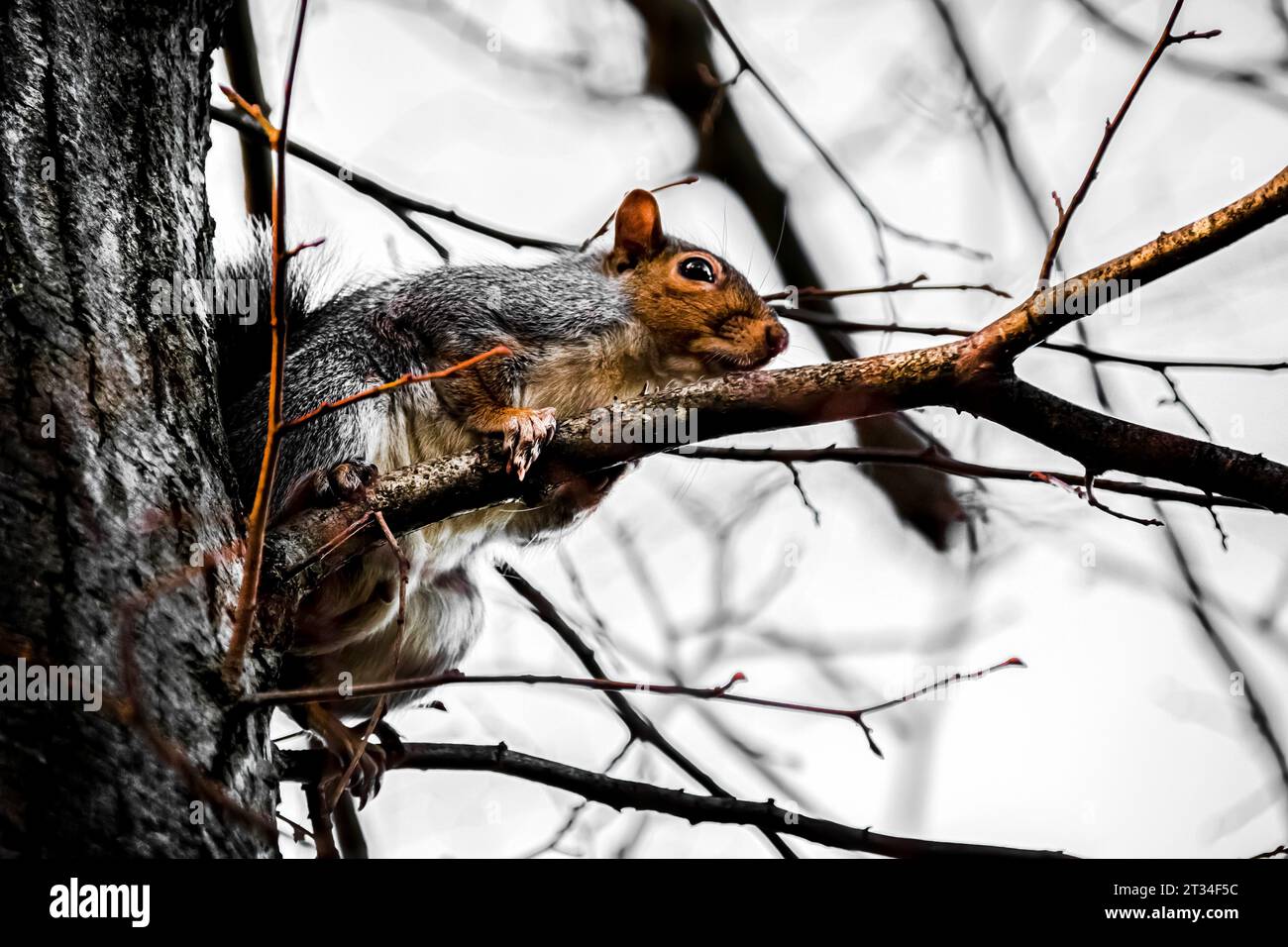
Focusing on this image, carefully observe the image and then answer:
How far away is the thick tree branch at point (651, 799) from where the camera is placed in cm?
Result: 156

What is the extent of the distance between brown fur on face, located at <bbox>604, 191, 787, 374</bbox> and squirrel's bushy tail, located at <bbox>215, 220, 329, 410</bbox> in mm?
715

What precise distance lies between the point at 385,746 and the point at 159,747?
122cm

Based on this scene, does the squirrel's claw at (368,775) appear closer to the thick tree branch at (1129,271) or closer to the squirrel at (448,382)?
the squirrel at (448,382)

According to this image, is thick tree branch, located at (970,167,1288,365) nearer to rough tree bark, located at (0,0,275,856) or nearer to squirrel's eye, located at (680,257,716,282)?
rough tree bark, located at (0,0,275,856)

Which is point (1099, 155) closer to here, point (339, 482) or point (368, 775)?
point (339, 482)

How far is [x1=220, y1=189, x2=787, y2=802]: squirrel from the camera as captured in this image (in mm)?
1965

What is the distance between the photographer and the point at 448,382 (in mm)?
2121

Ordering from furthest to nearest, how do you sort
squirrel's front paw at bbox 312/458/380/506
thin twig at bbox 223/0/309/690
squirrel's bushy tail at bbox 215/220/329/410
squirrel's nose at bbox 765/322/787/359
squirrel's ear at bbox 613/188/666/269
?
1. squirrel's ear at bbox 613/188/666/269
2. squirrel's nose at bbox 765/322/787/359
3. squirrel's bushy tail at bbox 215/220/329/410
4. squirrel's front paw at bbox 312/458/380/506
5. thin twig at bbox 223/0/309/690

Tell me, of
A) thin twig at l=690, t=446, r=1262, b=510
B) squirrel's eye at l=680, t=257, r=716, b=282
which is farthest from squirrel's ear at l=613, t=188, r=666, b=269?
thin twig at l=690, t=446, r=1262, b=510

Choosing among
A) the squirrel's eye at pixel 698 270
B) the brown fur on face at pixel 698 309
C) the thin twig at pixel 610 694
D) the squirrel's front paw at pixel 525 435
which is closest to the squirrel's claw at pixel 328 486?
the squirrel's front paw at pixel 525 435

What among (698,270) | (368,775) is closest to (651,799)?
(368,775)
